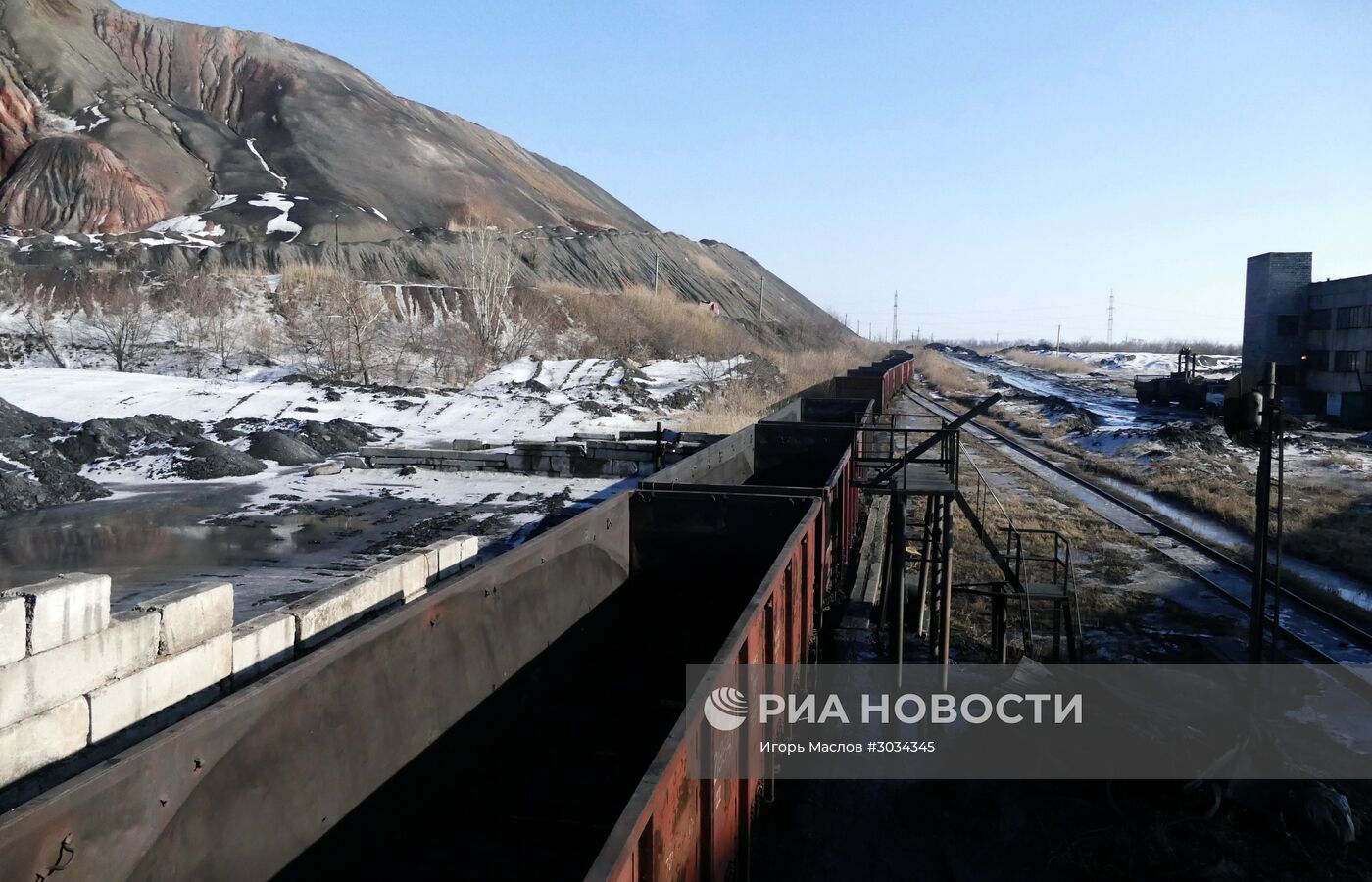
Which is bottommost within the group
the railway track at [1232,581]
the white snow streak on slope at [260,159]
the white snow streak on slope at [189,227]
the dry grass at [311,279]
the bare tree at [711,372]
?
the railway track at [1232,581]

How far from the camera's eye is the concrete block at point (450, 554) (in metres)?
6.64

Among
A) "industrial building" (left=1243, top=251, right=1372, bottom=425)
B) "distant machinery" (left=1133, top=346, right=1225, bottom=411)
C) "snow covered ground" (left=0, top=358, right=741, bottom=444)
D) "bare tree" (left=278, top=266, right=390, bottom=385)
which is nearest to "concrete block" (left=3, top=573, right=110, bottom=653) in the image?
"snow covered ground" (left=0, top=358, right=741, bottom=444)

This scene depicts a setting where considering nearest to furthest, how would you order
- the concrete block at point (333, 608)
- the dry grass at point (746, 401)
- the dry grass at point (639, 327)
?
the concrete block at point (333, 608)
the dry grass at point (746, 401)
the dry grass at point (639, 327)

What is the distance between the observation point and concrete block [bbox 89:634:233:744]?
4445 mm

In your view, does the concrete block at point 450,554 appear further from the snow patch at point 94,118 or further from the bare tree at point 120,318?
the snow patch at point 94,118

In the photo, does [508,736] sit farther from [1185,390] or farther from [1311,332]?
[1311,332]

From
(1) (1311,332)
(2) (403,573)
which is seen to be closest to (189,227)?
(2) (403,573)

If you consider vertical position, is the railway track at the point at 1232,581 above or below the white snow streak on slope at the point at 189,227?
below

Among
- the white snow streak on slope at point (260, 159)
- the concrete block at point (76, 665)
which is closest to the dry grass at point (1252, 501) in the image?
the concrete block at point (76, 665)

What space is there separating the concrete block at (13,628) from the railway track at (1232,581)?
10.3m

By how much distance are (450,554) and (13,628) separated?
303cm

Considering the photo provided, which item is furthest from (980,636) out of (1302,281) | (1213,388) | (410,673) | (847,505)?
(1302,281)

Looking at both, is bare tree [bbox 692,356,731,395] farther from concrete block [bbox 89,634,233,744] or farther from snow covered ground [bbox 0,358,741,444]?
concrete block [bbox 89,634,233,744]

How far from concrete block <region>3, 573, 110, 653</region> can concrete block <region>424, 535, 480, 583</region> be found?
2.28 metres
